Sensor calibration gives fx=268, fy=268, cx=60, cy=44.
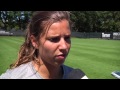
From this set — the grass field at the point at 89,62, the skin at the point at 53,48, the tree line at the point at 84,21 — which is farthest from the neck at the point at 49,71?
the grass field at the point at 89,62

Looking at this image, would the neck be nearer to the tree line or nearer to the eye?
the eye

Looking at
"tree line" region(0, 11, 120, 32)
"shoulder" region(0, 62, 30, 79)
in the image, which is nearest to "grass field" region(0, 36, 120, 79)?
"tree line" region(0, 11, 120, 32)

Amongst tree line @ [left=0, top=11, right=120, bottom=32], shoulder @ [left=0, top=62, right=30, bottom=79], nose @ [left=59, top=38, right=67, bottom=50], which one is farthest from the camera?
→ tree line @ [left=0, top=11, right=120, bottom=32]

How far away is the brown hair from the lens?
1.45m

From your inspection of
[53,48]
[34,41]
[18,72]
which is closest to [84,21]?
[53,48]

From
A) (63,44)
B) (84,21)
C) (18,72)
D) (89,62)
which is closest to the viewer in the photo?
(18,72)

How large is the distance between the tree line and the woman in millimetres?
656

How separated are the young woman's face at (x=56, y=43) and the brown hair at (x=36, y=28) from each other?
27 millimetres

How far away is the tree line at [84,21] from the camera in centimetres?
231

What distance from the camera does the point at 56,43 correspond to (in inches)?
61.9

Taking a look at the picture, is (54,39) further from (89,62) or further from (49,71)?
(89,62)

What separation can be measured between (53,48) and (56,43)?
4 centimetres
